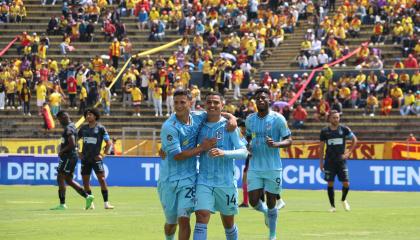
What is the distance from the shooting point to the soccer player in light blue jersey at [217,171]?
46.5 feet

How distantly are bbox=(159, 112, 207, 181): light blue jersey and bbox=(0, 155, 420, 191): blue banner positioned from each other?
22.0 m

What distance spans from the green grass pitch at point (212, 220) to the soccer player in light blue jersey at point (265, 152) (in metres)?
0.77

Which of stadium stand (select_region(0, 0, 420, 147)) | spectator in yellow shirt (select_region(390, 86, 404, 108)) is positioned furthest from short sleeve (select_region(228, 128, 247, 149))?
spectator in yellow shirt (select_region(390, 86, 404, 108))

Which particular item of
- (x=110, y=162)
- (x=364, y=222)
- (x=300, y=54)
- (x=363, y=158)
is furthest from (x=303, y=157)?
(x=364, y=222)

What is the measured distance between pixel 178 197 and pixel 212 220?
8394 millimetres

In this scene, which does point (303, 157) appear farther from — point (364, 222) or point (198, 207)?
point (198, 207)

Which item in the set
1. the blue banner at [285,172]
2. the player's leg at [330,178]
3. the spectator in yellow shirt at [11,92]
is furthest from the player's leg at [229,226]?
the spectator in yellow shirt at [11,92]

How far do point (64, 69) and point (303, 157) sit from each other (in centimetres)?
1875

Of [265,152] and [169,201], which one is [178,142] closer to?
[169,201]

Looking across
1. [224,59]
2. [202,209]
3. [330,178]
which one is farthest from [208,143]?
[224,59]

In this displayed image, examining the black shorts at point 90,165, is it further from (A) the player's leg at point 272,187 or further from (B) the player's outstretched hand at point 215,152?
(B) the player's outstretched hand at point 215,152

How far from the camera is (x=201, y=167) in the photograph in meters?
14.4

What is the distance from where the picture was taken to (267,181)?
19.0 metres

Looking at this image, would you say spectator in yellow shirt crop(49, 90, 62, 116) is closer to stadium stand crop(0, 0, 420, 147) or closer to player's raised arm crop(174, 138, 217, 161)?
stadium stand crop(0, 0, 420, 147)
